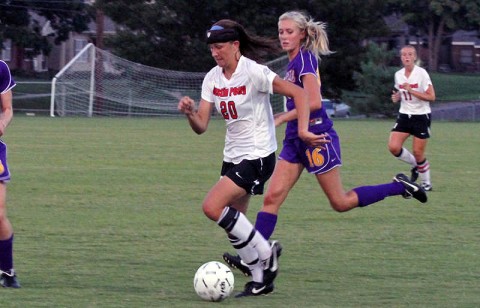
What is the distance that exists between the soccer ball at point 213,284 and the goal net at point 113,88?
1055 inches

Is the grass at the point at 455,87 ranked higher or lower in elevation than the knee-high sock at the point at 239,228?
lower

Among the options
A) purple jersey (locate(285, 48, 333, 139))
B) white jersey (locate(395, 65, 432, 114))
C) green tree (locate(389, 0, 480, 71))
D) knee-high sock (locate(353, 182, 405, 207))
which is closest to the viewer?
purple jersey (locate(285, 48, 333, 139))

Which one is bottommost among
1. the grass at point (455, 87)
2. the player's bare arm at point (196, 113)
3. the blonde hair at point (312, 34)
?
the grass at point (455, 87)

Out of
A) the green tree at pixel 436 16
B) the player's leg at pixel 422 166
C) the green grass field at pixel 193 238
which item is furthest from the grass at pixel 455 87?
the player's leg at pixel 422 166

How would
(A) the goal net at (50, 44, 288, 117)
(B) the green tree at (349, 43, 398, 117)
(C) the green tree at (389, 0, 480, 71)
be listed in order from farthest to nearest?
1. (C) the green tree at (389, 0, 480, 71)
2. (B) the green tree at (349, 43, 398, 117)
3. (A) the goal net at (50, 44, 288, 117)

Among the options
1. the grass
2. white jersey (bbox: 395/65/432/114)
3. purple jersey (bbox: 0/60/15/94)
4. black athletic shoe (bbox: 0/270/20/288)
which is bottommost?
the grass

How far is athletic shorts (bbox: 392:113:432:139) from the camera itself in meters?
13.4

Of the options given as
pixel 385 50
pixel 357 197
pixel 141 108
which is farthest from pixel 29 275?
pixel 385 50

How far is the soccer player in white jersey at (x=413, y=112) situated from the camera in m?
13.3

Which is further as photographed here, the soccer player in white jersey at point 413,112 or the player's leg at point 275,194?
the soccer player in white jersey at point 413,112

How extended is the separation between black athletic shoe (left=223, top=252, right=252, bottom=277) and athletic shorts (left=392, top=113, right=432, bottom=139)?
6.48 metres

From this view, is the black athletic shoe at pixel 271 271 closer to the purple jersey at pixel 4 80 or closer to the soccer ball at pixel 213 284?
the soccer ball at pixel 213 284

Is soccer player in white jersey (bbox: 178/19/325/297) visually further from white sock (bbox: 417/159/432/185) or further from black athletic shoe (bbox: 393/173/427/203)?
white sock (bbox: 417/159/432/185)

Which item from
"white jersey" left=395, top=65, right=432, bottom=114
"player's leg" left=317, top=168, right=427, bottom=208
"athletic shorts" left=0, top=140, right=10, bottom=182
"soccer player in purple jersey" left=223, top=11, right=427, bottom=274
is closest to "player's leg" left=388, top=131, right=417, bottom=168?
"white jersey" left=395, top=65, right=432, bottom=114
